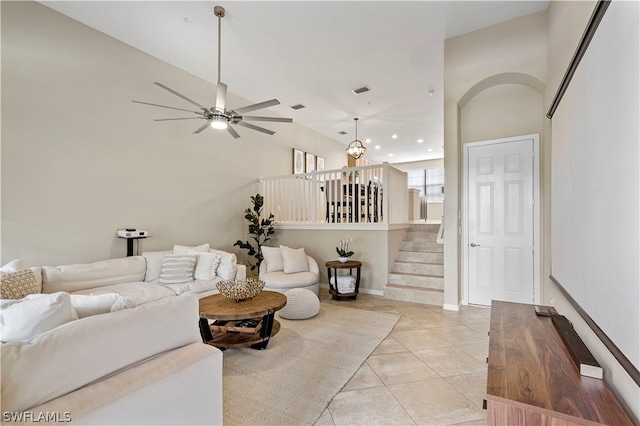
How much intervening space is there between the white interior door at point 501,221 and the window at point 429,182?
732 centimetres

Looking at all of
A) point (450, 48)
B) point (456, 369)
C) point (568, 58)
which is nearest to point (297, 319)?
point (456, 369)

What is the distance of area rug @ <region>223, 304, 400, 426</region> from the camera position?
6.46 ft

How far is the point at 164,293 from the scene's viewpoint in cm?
348

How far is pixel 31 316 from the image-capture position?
1.22m

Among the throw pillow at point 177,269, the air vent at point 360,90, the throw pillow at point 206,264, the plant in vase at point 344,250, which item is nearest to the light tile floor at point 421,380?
the plant in vase at point 344,250

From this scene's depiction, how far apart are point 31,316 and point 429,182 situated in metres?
12.2

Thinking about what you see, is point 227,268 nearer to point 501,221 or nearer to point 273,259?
point 273,259

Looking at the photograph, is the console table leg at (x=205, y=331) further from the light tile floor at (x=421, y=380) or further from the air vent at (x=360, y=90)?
the air vent at (x=360, y=90)

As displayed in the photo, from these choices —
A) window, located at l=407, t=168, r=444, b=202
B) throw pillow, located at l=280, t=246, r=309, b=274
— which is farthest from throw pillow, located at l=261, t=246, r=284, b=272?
window, located at l=407, t=168, r=444, b=202

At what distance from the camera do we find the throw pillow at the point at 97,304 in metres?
1.45

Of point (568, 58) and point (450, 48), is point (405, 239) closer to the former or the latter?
point (450, 48)

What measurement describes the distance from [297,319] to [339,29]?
388cm

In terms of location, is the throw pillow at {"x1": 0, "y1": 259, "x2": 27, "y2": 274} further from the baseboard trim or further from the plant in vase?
the baseboard trim

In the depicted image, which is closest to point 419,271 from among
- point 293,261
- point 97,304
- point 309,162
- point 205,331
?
point 293,261
